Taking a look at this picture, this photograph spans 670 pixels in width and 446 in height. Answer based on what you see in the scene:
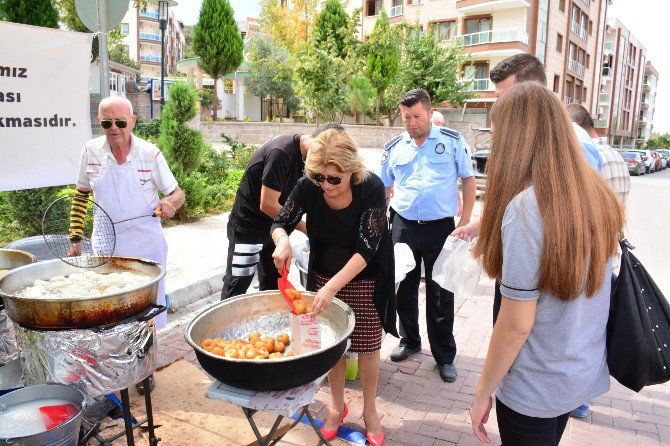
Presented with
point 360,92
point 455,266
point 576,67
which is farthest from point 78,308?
point 576,67

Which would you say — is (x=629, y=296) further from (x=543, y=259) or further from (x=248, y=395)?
(x=248, y=395)

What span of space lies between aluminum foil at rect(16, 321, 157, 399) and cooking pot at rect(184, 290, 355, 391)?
35 cm

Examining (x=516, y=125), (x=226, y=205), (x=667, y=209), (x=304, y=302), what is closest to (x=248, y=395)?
(x=304, y=302)

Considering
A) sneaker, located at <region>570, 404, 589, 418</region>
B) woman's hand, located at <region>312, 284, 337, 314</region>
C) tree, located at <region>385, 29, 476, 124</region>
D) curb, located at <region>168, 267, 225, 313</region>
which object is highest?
tree, located at <region>385, 29, 476, 124</region>

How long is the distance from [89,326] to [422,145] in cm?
290

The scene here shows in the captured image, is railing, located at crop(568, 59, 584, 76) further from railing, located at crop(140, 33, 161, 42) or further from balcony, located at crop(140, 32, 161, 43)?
railing, located at crop(140, 33, 161, 42)

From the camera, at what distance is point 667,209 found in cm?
1419

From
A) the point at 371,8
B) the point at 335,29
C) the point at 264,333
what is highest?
the point at 371,8

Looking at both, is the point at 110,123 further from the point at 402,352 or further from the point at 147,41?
the point at 147,41

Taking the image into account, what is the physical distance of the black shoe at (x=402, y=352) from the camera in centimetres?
426

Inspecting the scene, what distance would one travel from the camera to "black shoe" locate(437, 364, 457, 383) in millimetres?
3930

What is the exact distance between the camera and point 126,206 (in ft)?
11.4

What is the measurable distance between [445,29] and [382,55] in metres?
11.5

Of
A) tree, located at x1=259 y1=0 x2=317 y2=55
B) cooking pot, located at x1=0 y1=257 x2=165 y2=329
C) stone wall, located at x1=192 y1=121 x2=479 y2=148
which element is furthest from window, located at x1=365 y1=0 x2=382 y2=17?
cooking pot, located at x1=0 y1=257 x2=165 y2=329
